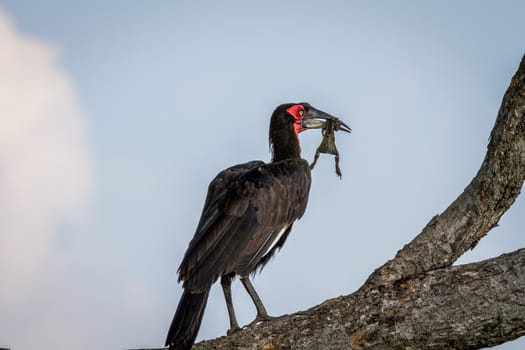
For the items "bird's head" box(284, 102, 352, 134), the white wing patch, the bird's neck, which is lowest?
the white wing patch

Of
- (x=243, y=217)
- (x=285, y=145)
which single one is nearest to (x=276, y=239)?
(x=243, y=217)

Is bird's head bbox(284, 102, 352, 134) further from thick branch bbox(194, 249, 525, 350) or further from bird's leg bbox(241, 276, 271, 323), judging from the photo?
thick branch bbox(194, 249, 525, 350)

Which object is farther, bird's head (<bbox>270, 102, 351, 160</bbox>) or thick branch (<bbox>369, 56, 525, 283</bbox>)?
bird's head (<bbox>270, 102, 351, 160</bbox>)

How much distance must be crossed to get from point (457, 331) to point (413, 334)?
25cm

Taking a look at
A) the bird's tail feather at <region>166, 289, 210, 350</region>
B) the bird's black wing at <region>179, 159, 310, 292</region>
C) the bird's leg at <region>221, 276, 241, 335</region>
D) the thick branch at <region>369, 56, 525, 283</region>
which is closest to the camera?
the thick branch at <region>369, 56, 525, 283</region>

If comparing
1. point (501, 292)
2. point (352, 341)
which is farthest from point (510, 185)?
point (352, 341)

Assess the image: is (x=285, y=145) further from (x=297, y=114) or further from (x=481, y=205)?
(x=481, y=205)

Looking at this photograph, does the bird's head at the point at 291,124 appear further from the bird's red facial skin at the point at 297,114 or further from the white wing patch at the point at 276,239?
the white wing patch at the point at 276,239

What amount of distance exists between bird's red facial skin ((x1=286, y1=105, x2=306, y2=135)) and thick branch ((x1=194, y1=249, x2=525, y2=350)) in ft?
11.8

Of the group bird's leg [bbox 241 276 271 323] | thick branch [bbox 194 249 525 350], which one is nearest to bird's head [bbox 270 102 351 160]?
bird's leg [bbox 241 276 271 323]

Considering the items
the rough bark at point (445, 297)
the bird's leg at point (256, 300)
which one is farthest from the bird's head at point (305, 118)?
the rough bark at point (445, 297)

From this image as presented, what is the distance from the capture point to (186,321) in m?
5.78

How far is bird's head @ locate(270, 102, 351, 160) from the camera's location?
27.2 ft

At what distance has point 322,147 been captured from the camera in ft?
27.1
